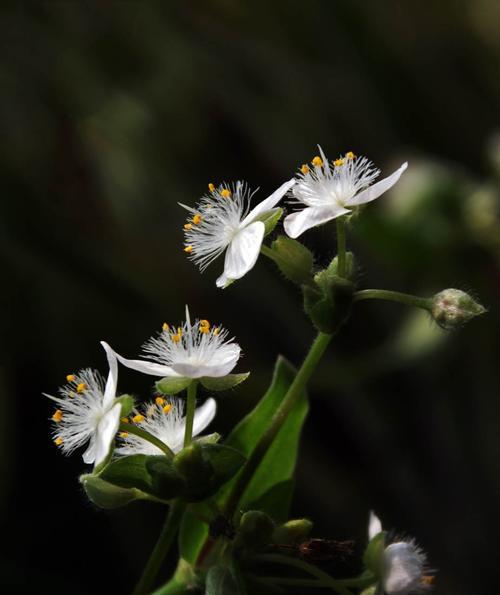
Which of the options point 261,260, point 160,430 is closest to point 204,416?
point 160,430

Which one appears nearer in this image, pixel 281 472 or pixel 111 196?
pixel 281 472

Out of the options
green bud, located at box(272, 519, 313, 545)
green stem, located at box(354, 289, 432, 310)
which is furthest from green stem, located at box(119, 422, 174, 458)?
green stem, located at box(354, 289, 432, 310)

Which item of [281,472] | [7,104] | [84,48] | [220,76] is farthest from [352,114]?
[281,472]

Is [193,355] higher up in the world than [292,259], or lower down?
lower down

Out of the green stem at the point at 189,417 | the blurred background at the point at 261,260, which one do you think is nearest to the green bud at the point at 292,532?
the green stem at the point at 189,417

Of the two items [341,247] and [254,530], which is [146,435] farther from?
[341,247]

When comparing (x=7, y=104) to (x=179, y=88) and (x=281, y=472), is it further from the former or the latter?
(x=281, y=472)
